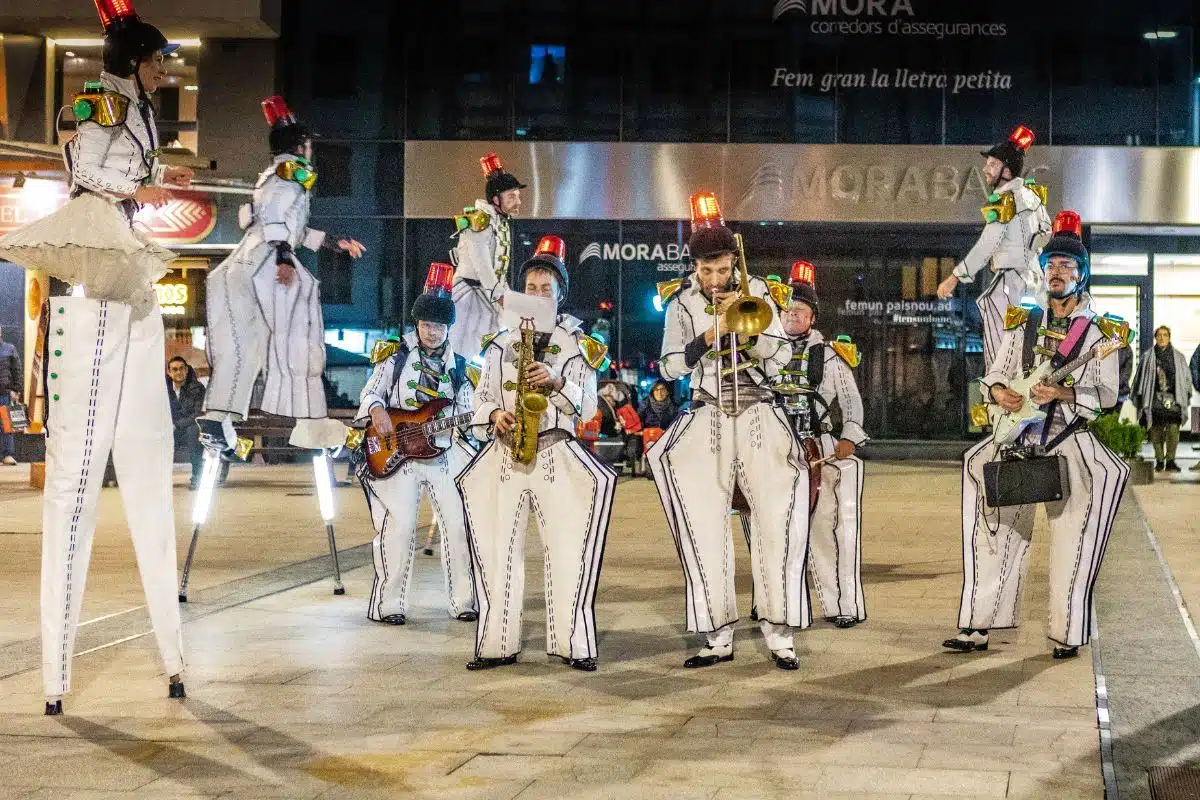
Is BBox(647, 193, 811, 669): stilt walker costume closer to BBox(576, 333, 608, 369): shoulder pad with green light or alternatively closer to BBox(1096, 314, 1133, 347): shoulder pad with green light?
BBox(576, 333, 608, 369): shoulder pad with green light

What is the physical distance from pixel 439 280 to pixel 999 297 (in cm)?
413

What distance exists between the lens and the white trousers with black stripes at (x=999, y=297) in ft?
38.0

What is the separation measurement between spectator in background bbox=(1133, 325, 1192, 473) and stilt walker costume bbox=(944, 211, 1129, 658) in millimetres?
13664

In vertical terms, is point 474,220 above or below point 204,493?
above

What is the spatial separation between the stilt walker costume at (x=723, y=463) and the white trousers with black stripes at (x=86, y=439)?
7.62ft

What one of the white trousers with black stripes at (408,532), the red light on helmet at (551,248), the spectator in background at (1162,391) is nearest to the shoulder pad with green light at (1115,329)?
the red light on helmet at (551,248)

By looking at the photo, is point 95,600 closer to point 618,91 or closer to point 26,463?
point 26,463

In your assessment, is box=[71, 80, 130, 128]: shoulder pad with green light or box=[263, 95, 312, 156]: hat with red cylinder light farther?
box=[263, 95, 312, 156]: hat with red cylinder light

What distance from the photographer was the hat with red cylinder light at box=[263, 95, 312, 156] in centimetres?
976

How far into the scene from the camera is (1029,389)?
8039 millimetres

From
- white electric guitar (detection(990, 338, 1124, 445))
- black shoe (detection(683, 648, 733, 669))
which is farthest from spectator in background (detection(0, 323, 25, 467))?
white electric guitar (detection(990, 338, 1124, 445))

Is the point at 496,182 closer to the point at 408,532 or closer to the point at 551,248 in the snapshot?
the point at 551,248

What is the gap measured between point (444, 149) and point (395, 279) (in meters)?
2.11

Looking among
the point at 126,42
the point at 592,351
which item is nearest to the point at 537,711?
the point at 592,351
